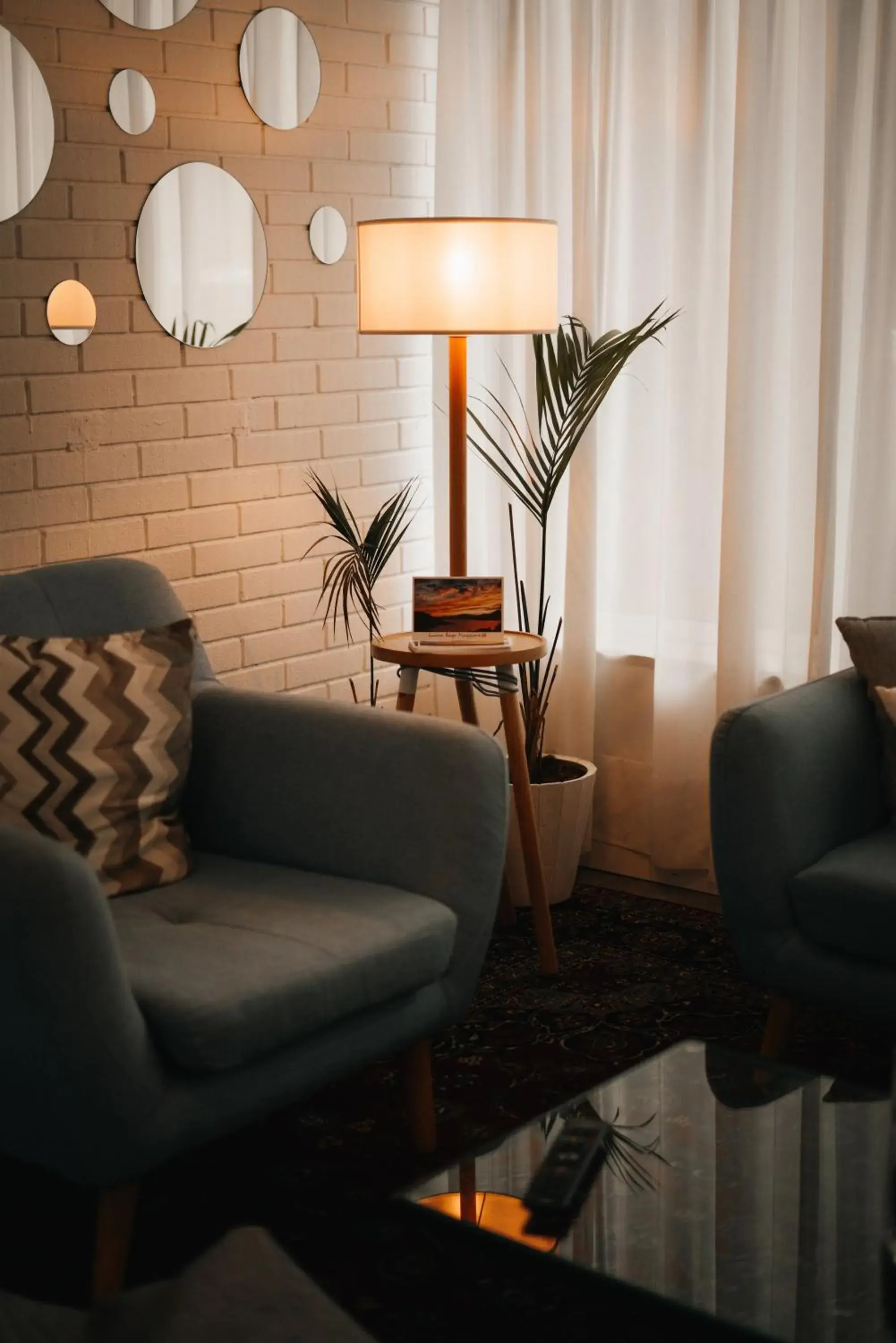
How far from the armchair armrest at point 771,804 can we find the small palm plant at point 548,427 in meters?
0.82

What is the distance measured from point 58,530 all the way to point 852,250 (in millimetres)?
1747

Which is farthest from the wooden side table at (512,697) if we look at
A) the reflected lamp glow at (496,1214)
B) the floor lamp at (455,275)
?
the reflected lamp glow at (496,1214)

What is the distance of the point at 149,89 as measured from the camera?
326cm

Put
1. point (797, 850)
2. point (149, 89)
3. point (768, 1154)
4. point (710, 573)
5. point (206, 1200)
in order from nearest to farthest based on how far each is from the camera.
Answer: point (768, 1154) < point (206, 1200) < point (797, 850) < point (149, 89) < point (710, 573)

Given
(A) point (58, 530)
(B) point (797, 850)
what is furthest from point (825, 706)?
(A) point (58, 530)

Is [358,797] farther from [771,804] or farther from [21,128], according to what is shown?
[21,128]

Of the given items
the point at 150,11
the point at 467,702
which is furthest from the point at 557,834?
the point at 150,11

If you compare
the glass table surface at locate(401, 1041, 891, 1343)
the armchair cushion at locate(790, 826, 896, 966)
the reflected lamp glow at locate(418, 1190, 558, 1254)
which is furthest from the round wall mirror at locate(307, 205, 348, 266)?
the reflected lamp glow at locate(418, 1190, 558, 1254)

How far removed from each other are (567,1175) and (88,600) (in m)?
1.37

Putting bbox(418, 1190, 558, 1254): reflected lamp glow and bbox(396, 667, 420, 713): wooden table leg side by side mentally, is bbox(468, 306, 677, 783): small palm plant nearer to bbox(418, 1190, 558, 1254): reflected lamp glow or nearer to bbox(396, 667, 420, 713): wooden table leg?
bbox(396, 667, 420, 713): wooden table leg

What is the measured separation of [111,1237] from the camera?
2049mm

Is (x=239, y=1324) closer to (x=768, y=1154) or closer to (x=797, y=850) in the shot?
(x=768, y=1154)

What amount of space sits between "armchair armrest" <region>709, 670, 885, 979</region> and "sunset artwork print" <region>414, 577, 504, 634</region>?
2.30 ft

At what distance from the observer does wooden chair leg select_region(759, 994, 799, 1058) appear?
105 inches
